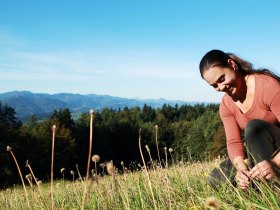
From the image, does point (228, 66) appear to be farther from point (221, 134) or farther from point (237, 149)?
point (221, 134)

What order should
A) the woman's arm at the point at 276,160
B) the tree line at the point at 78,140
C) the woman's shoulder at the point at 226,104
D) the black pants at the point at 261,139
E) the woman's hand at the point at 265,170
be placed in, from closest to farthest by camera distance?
the woman's hand at the point at 265,170, the woman's arm at the point at 276,160, the black pants at the point at 261,139, the woman's shoulder at the point at 226,104, the tree line at the point at 78,140

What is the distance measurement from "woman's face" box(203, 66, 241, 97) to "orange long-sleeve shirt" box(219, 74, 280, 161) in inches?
6.9

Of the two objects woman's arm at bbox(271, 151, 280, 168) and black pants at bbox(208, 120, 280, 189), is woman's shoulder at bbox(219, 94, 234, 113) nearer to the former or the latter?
black pants at bbox(208, 120, 280, 189)

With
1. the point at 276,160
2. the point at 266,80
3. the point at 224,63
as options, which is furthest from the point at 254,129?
the point at 224,63

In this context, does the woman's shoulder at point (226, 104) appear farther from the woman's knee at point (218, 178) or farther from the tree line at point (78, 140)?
the tree line at point (78, 140)

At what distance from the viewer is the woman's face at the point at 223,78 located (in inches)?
123

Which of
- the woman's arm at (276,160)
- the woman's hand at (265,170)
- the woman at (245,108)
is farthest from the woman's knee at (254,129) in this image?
the woman's hand at (265,170)

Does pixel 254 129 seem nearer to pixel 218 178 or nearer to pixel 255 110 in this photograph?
pixel 255 110

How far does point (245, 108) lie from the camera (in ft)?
11.1

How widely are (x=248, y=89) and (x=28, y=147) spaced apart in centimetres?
5260

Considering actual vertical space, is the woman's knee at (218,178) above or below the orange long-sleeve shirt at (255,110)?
below

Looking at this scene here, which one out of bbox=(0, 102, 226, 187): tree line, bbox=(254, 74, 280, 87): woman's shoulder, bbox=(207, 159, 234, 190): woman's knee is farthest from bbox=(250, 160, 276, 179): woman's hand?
bbox=(0, 102, 226, 187): tree line

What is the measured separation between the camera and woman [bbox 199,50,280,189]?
9.33ft

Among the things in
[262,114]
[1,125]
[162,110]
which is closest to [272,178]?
[262,114]
